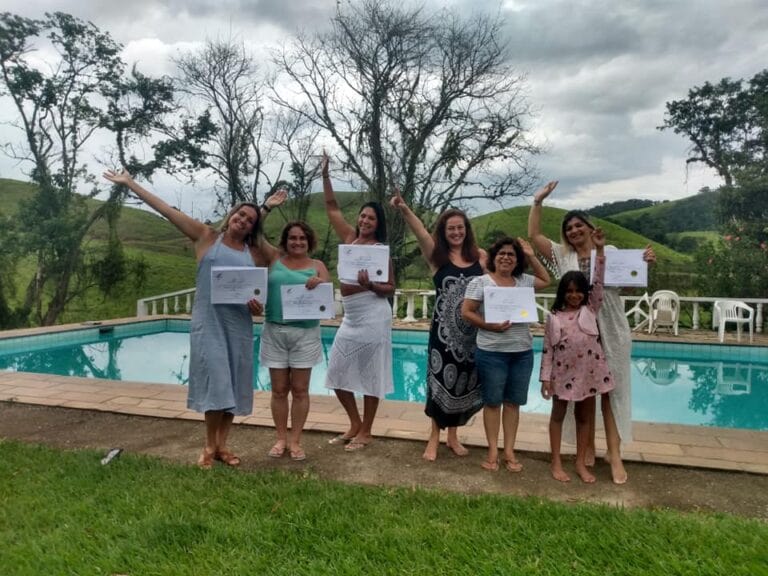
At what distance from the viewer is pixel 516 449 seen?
10.3 ft

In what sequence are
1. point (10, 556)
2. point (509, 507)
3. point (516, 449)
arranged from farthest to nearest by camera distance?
point (516, 449) → point (509, 507) → point (10, 556)

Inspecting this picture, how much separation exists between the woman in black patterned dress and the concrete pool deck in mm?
402

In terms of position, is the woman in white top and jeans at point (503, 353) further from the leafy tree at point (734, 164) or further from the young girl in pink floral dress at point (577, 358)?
the leafy tree at point (734, 164)

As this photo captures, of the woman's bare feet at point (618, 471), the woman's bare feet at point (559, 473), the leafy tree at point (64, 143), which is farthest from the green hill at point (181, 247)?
the woman's bare feet at point (618, 471)

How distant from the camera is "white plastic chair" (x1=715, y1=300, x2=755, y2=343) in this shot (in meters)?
8.17

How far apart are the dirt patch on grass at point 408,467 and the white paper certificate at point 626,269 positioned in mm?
1043

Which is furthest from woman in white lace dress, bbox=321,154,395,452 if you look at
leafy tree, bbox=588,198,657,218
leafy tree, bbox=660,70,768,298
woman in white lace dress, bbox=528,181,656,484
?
leafy tree, bbox=588,198,657,218

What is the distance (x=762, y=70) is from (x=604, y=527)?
1714 centimetres

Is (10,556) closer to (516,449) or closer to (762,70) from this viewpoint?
(516,449)

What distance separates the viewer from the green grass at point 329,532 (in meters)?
1.83

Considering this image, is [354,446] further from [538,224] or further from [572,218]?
[572,218]

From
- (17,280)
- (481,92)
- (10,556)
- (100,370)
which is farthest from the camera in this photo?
(481,92)

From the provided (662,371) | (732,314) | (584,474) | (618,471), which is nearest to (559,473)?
(584,474)

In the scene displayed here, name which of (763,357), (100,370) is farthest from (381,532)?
(763,357)
